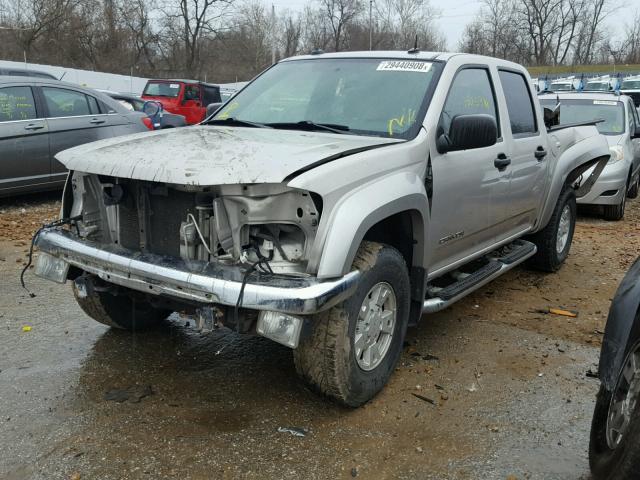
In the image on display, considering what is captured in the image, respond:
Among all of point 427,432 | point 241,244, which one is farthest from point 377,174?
point 427,432

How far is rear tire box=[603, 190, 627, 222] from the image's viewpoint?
911cm

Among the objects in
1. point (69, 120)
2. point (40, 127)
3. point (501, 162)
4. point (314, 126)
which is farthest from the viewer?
point (69, 120)

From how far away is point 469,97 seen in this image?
14.1 feet

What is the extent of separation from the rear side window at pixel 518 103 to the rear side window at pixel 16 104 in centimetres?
584

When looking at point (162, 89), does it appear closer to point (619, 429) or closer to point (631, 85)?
point (619, 429)

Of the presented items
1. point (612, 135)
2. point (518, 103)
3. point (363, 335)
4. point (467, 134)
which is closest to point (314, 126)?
point (467, 134)

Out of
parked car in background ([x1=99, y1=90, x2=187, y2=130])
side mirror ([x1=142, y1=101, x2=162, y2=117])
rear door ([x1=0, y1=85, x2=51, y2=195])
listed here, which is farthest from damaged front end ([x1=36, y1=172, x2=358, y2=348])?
side mirror ([x1=142, y1=101, x2=162, y2=117])

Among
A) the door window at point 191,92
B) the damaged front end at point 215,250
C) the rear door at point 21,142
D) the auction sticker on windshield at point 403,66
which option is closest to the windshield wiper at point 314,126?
the auction sticker on windshield at point 403,66

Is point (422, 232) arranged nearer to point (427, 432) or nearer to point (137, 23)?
point (427, 432)

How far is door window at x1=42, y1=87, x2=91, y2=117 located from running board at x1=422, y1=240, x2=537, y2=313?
19.4 ft

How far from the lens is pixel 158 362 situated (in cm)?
389

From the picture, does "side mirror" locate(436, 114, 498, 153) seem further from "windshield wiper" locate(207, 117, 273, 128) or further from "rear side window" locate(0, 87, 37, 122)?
"rear side window" locate(0, 87, 37, 122)

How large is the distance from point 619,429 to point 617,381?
7.8 inches

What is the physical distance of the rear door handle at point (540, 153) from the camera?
5134mm
